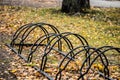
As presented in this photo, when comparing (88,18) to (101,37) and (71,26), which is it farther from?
(101,37)

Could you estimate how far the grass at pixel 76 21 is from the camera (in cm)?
1535

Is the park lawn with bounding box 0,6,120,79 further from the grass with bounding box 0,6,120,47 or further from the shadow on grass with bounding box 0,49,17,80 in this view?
the shadow on grass with bounding box 0,49,17,80

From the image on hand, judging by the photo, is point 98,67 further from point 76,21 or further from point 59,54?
point 76,21

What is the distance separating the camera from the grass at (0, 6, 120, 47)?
15.3 meters

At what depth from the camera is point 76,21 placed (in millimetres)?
18828

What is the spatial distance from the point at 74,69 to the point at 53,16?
32.5 feet

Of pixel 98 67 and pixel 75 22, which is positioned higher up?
pixel 98 67

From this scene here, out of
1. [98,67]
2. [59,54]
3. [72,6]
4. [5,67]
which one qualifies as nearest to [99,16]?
[72,6]

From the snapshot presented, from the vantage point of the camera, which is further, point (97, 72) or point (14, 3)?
point (14, 3)

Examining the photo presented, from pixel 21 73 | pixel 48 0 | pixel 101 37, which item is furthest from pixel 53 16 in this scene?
pixel 21 73

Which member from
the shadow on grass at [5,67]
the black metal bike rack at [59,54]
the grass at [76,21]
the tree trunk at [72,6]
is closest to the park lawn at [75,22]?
the grass at [76,21]

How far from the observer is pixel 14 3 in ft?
80.6

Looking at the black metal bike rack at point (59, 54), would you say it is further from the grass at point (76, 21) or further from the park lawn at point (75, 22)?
the grass at point (76, 21)

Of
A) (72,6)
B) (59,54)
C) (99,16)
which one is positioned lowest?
(99,16)
